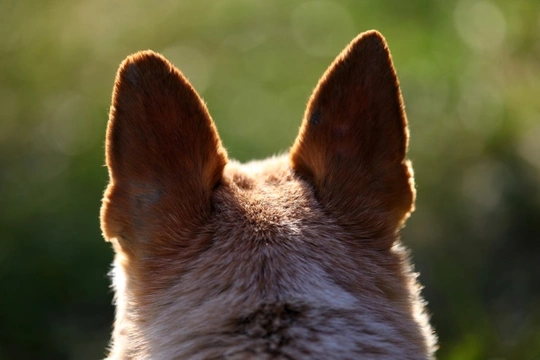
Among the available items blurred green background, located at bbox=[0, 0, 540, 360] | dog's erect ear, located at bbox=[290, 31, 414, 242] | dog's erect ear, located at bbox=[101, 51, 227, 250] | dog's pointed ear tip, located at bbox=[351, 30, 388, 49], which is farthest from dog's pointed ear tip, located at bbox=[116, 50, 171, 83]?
blurred green background, located at bbox=[0, 0, 540, 360]

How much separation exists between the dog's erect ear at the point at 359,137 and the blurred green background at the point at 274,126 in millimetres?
1948

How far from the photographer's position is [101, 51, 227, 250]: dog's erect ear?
2504 mm

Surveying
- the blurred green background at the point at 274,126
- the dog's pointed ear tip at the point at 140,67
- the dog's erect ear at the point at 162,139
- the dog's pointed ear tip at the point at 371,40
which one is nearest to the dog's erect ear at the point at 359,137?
the dog's pointed ear tip at the point at 371,40

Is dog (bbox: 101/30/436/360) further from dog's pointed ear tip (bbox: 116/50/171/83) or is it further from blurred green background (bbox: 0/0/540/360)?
blurred green background (bbox: 0/0/540/360)

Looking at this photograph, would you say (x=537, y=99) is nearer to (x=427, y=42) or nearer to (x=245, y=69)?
(x=427, y=42)

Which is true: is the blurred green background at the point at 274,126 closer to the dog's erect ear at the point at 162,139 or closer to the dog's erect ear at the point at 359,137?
the dog's erect ear at the point at 359,137

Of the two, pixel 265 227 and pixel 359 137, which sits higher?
pixel 359 137

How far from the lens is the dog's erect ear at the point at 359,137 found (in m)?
2.60

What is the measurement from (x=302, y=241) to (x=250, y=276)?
0.65ft

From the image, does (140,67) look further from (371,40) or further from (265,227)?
(371,40)

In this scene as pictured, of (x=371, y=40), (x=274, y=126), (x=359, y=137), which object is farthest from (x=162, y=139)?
(x=274, y=126)

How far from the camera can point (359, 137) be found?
8.57ft

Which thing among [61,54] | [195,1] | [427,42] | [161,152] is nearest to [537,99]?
[427,42]

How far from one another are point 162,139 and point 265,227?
1.38 ft
